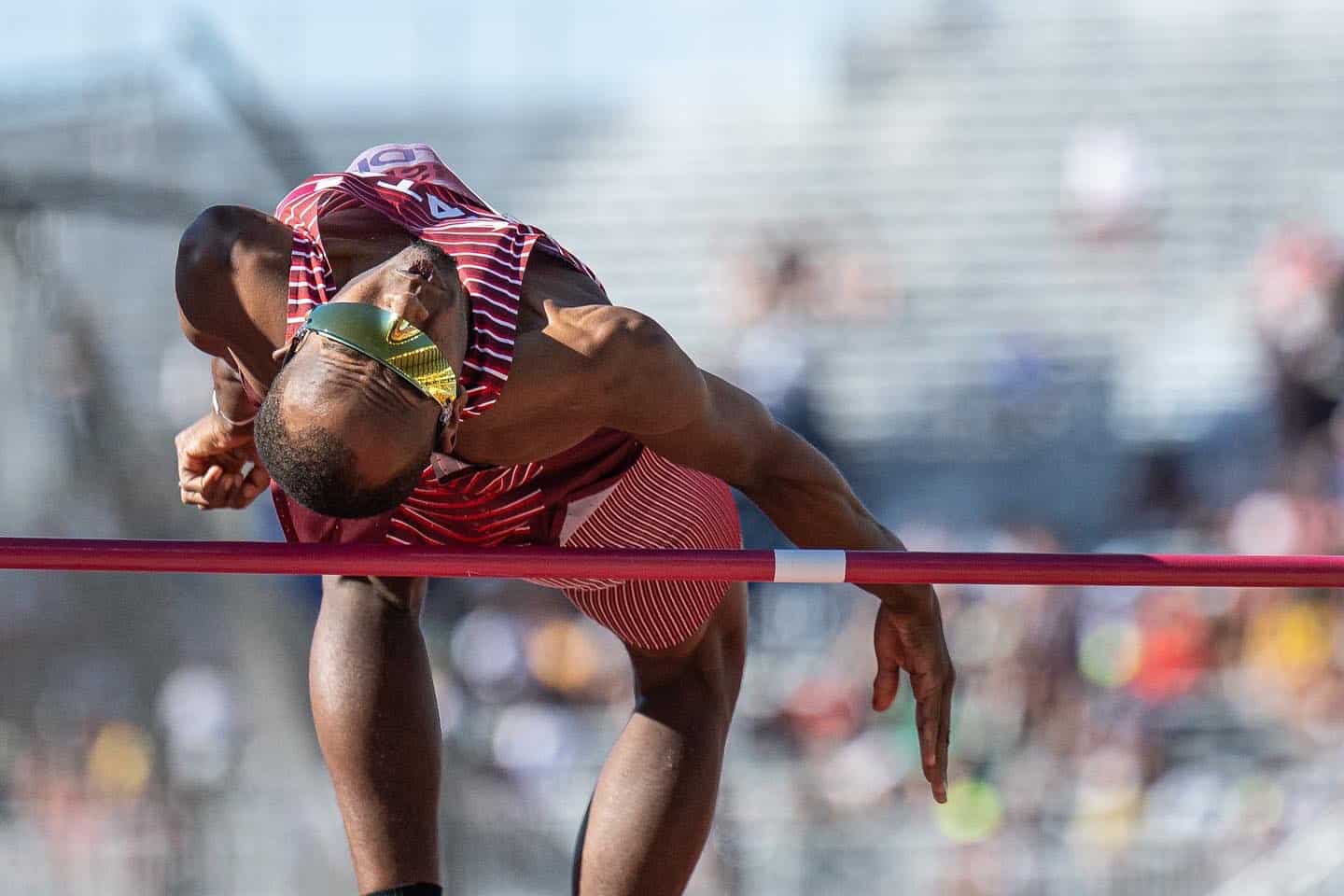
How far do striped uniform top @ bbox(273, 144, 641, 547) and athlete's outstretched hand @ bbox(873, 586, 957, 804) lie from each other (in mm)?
422

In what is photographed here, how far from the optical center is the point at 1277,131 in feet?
24.6

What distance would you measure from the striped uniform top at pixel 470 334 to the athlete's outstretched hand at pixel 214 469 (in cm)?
16

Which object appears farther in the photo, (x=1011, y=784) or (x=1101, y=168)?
(x=1101, y=168)

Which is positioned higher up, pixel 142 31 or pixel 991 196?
pixel 142 31

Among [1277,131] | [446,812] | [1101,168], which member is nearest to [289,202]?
[446,812]

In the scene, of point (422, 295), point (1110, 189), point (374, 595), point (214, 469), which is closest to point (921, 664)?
point (374, 595)

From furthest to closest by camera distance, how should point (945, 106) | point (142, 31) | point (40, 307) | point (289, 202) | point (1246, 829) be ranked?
point (945, 106) → point (142, 31) → point (40, 307) → point (1246, 829) → point (289, 202)

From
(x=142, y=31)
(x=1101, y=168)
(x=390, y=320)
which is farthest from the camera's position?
(x=1101, y=168)

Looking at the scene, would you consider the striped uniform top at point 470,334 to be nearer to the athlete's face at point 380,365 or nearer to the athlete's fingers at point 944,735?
the athlete's face at point 380,365

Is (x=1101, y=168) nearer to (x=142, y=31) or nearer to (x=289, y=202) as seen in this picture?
(x=142, y=31)

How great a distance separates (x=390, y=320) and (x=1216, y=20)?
6.60 m

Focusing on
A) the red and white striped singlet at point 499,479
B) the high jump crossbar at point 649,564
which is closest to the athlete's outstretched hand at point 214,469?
the red and white striped singlet at point 499,479

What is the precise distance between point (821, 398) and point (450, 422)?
14.2 ft

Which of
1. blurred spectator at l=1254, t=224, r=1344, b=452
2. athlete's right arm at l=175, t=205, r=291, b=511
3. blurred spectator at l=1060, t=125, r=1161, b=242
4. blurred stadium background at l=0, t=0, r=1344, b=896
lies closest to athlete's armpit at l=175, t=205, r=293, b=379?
athlete's right arm at l=175, t=205, r=291, b=511
